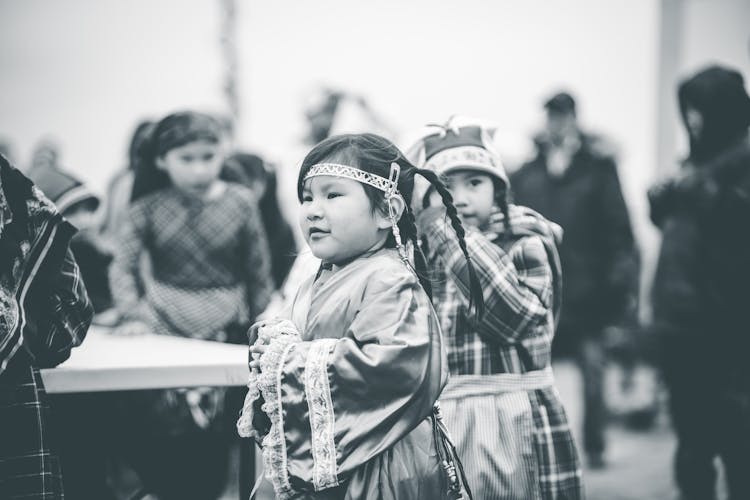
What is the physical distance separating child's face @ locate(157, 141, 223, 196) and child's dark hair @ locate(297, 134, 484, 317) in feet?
4.41

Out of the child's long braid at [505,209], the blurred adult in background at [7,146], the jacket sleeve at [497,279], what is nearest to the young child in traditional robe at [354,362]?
the jacket sleeve at [497,279]

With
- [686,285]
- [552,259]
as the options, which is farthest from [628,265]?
[552,259]

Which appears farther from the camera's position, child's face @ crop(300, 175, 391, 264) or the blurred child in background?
the blurred child in background

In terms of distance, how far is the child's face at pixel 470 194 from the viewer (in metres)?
2.21

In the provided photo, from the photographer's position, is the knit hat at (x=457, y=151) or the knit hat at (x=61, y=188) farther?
the knit hat at (x=61, y=188)

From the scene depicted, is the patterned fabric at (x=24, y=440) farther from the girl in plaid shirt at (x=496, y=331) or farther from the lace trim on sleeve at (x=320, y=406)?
the girl in plaid shirt at (x=496, y=331)

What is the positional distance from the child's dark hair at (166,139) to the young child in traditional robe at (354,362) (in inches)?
54.1

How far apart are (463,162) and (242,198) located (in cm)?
143

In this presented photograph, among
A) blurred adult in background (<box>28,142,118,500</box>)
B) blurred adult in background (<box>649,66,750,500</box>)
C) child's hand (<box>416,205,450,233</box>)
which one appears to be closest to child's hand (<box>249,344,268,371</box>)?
child's hand (<box>416,205,450,233</box>)

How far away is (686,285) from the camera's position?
3.23 m

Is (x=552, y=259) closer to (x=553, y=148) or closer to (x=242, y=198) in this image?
(x=242, y=198)

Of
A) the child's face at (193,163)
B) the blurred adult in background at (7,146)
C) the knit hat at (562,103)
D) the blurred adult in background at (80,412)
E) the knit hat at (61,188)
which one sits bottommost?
the blurred adult in background at (80,412)

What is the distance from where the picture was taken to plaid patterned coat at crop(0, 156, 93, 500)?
1.78 m

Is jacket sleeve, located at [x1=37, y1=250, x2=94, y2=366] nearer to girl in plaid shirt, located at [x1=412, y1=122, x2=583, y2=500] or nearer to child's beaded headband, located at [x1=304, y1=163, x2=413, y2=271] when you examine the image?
child's beaded headband, located at [x1=304, y1=163, x2=413, y2=271]
